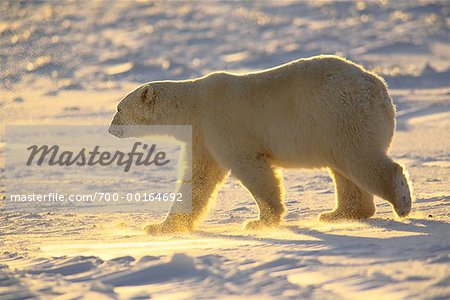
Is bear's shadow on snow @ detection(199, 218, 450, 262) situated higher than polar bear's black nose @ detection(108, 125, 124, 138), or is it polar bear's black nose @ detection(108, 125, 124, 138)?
polar bear's black nose @ detection(108, 125, 124, 138)

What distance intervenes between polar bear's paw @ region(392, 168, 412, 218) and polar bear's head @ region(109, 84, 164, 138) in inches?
93.2

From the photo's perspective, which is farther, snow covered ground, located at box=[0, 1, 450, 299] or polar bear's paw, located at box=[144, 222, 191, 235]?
polar bear's paw, located at box=[144, 222, 191, 235]

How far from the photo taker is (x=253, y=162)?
25.2 feet

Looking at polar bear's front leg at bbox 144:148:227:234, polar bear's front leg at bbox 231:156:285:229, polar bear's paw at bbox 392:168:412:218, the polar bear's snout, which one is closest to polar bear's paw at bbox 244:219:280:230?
polar bear's front leg at bbox 231:156:285:229

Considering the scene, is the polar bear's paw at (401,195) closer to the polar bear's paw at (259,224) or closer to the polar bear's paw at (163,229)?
the polar bear's paw at (259,224)

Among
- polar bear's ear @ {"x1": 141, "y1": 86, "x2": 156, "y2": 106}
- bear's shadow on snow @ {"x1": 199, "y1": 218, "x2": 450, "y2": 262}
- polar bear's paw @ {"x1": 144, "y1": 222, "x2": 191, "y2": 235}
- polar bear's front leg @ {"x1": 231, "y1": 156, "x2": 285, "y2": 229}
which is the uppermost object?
polar bear's ear @ {"x1": 141, "y1": 86, "x2": 156, "y2": 106}

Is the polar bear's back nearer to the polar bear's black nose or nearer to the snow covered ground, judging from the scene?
the snow covered ground

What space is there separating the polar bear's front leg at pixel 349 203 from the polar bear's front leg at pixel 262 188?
47 centimetres

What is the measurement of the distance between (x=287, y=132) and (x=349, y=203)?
0.89 m

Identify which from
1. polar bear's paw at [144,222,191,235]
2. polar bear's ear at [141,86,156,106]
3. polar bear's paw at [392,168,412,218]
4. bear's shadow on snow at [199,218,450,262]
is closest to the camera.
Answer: bear's shadow on snow at [199,218,450,262]

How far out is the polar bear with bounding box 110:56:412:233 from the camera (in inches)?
286

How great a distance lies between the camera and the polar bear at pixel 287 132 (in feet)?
23.9

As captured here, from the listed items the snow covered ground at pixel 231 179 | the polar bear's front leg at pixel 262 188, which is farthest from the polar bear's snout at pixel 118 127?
the polar bear's front leg at pixel 262 188

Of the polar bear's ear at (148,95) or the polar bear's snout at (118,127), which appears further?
the polar bear's snout at (118,127)
